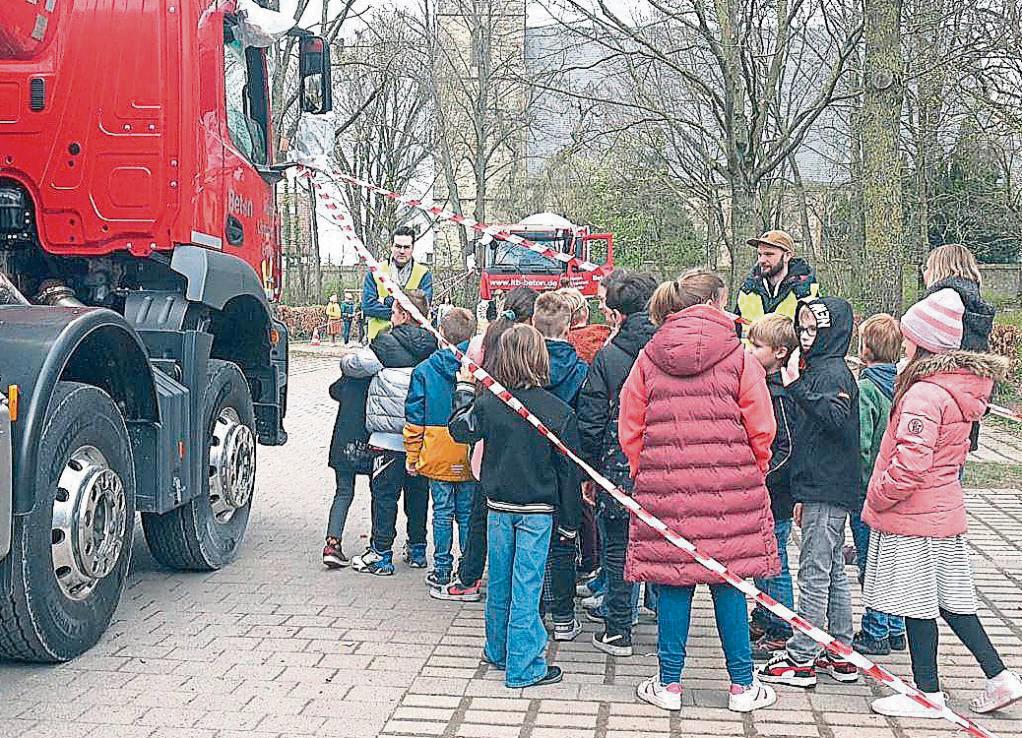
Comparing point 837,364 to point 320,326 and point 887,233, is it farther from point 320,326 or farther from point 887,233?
point 320,326

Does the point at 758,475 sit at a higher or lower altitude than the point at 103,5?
lower

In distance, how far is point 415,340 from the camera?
7.08 m

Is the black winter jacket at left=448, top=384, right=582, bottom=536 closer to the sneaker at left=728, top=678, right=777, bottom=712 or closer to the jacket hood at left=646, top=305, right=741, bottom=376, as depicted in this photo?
the jacket hood at left=646, top=305, right=741, bottom=376

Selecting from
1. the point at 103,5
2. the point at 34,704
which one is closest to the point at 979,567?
the point at 34,704

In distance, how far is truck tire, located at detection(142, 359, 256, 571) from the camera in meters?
6.96

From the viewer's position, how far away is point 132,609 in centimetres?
643

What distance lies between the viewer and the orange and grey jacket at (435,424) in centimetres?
662

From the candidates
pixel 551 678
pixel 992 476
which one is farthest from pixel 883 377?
pixel 992 476

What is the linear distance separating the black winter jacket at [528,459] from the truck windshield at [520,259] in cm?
2468

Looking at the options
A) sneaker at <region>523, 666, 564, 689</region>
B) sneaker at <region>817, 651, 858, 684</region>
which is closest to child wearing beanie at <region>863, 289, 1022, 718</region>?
sneaker at <region>817, 651, 858, 684</region>

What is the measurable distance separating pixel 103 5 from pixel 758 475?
402cm

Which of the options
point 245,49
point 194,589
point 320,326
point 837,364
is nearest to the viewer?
point 837,364

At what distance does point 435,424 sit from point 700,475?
6.84 feet

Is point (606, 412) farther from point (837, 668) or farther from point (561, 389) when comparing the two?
point (837, 668)
